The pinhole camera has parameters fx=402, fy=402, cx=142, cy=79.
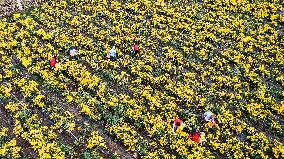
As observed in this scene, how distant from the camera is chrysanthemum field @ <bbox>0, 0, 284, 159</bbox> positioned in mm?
17031

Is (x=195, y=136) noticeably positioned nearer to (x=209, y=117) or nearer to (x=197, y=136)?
(x=197, y=136)

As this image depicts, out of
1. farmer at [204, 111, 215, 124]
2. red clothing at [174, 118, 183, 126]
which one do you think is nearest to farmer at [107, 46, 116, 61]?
red clothing at [174, 118, 183, 126]

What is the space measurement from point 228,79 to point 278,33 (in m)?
5.18

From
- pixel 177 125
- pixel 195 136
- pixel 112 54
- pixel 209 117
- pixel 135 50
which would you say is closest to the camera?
pixel 195 136

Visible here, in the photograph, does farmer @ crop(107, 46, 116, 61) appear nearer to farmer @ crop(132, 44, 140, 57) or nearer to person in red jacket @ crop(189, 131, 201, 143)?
farmer @ crop(132, 44, 140, 57)

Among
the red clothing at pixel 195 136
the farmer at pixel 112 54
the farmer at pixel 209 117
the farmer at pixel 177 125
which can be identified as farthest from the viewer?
the farmer at pixel 112 54

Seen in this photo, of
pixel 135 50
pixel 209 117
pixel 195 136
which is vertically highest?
pixel 135 50

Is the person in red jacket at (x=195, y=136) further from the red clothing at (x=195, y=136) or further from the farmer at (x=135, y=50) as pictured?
the farmer at (x=135, y=50)

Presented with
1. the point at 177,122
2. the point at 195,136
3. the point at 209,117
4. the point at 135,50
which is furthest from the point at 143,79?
the point at 195,136

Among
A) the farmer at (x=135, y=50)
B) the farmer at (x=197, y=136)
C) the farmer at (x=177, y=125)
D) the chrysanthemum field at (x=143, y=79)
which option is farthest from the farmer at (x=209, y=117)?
the farmer at (x=135, y=50)

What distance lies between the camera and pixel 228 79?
19.7 metres

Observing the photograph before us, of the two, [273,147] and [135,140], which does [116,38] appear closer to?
[135,140]

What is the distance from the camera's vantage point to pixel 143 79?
64.5ft

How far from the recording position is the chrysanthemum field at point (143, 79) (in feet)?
55.9
